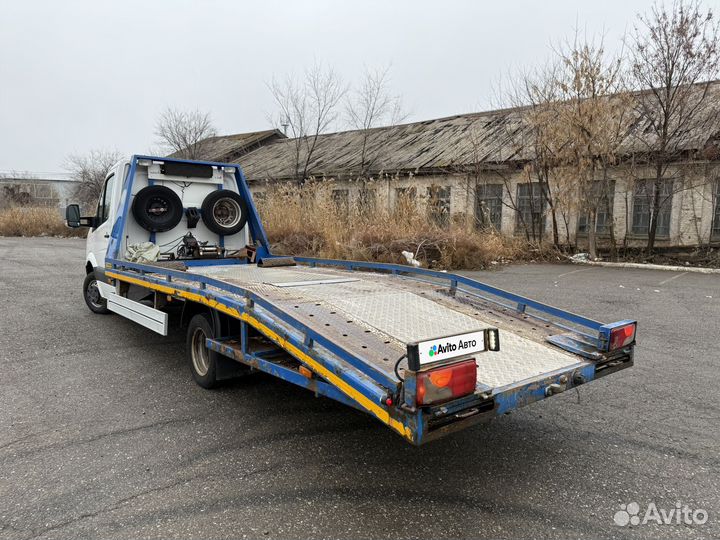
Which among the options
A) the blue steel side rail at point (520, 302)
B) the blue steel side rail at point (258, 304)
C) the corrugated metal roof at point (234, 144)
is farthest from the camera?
the corrugated metal roof at point (234, 144)

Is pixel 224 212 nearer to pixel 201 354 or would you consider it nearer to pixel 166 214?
pixel 166 214

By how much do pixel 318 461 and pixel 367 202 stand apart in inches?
454

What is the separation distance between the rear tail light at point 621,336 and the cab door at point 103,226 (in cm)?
613

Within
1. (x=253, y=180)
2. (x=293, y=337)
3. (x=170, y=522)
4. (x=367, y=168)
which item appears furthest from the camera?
(x=253, y=180)

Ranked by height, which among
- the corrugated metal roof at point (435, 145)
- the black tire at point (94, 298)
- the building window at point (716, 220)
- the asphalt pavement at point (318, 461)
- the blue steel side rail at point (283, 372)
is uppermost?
the corrugated metal roof at point (435, 145)

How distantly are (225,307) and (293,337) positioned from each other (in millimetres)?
923

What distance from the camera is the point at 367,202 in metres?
14.2

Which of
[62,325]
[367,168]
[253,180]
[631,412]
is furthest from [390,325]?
[253,180]

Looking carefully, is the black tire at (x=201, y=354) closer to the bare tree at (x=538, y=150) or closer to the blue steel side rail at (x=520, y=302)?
the blue steel side rail at (x=520, y=302)

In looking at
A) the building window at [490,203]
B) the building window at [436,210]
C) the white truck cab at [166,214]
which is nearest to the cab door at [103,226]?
the white truck cab at [166,214]

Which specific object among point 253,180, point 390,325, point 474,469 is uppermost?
point 253,180

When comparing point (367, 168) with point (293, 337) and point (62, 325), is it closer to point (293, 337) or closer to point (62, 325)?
point (62, 325)

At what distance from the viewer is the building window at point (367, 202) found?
1354 cm

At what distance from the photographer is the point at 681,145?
1325 centimetres
